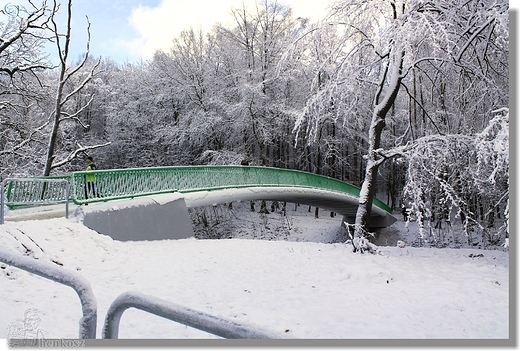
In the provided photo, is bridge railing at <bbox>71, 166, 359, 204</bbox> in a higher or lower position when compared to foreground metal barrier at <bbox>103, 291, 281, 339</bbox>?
higher

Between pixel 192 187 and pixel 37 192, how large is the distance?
4108mm

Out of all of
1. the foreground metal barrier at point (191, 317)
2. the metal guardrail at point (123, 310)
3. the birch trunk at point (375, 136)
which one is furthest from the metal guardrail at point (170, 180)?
the foreground metal barrier at point (191, 317)

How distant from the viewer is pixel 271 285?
5.45 metres

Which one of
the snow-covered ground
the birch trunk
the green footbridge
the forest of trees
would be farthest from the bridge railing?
the birch trunk

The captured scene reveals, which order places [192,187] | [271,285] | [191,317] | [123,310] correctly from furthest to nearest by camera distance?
[192,187]
[271,285]
[123,310]
[191,317]

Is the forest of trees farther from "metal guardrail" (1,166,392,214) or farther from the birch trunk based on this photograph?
"metal guardrail" (1,166,392,214)

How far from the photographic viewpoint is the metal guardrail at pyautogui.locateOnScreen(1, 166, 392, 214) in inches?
284

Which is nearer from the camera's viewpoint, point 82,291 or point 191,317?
point 191,317

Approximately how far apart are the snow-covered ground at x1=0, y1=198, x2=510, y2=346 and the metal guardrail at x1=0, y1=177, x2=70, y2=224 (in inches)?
29.2

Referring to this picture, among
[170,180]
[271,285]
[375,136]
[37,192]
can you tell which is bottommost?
[271,285]

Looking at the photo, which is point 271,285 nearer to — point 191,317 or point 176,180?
point 191,317

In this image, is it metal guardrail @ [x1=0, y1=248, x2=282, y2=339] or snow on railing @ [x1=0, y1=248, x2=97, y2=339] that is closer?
metal guardrail @ [x1=0, y1=248, x2=282, y2=339]

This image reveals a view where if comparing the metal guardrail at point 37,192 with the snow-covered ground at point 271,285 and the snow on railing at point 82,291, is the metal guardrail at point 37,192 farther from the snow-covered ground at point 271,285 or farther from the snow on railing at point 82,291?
the snow on railing at point 82,291

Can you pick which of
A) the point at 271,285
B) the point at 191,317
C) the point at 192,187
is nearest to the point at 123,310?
the point at 191,317
